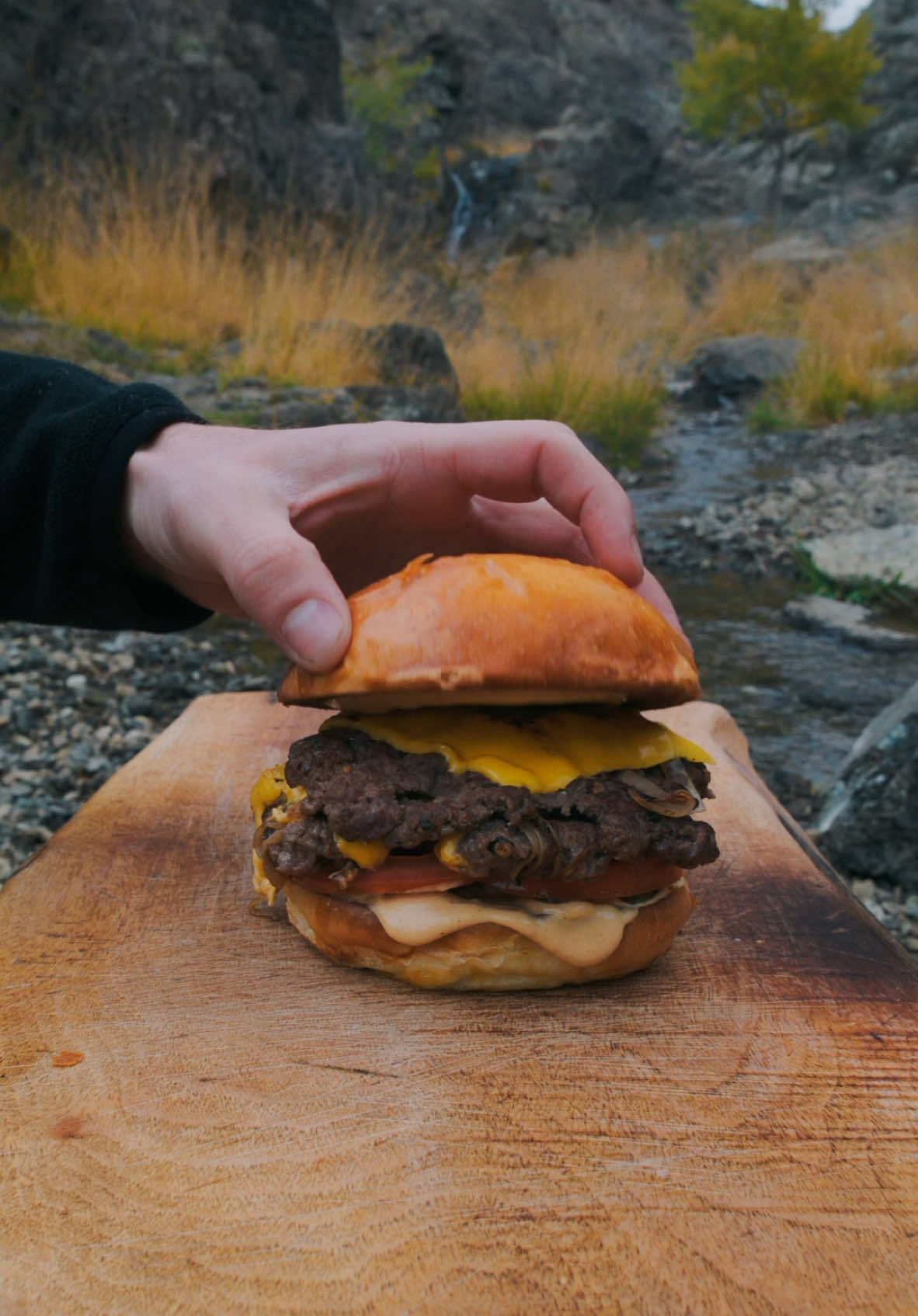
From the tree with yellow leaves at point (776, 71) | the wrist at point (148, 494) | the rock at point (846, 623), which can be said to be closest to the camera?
the wrist at point (148, 494)

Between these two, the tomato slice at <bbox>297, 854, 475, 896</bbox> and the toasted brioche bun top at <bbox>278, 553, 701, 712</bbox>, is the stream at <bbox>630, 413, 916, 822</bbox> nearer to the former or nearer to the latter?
the toasted brioche bun top at <bbox>278, 553, 701, 712</bbox>

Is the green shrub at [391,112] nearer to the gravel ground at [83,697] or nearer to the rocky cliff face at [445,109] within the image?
the rocky cliff face at [445,109]

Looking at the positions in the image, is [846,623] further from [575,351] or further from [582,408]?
[575,351]

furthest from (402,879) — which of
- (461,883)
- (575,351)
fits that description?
(575,351)

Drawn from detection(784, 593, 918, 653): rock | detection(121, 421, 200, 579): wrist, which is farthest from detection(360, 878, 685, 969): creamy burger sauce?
detection(784, 593, 918, 653): rock

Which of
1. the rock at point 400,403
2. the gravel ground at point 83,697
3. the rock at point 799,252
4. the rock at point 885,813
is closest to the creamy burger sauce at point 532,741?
the rock at point 885,813

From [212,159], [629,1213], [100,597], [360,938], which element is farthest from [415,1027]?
[212,159]

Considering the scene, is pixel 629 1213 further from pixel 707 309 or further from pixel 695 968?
pixel 707 309
